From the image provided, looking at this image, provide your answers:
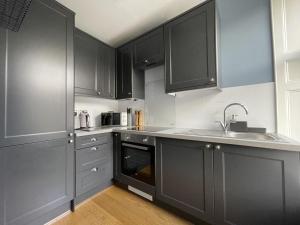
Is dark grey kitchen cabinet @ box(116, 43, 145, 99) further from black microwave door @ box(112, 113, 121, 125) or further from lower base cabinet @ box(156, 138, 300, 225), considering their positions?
lower base cabinet @ box(156, 138, 300, 225)

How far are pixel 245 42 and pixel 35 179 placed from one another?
251cm

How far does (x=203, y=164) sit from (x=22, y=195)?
5.21 ft

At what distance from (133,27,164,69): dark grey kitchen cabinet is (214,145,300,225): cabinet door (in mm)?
1402

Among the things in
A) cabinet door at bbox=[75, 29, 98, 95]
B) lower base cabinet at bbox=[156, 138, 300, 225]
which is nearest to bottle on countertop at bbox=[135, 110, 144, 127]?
cabinet door at bbox=[75, 29, 98, 95]

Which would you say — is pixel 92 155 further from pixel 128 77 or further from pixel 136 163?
pixel 128 77

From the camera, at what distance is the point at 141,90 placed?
2.38m

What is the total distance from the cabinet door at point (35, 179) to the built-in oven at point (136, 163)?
2.07ft

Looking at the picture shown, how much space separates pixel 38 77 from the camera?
130 centimetres

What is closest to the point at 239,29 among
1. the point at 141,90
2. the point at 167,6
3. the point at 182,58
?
the point at 182,58

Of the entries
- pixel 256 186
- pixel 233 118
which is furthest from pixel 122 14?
pixel 256 186

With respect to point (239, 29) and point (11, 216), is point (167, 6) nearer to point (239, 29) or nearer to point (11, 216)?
point (239, 29)

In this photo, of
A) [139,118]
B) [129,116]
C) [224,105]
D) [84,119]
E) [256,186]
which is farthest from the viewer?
[129,116]

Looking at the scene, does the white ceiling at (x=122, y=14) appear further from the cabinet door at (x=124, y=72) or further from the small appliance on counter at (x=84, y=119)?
the small appliance on counter at (x=84, y=119)

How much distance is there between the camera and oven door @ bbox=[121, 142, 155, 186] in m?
1.68
